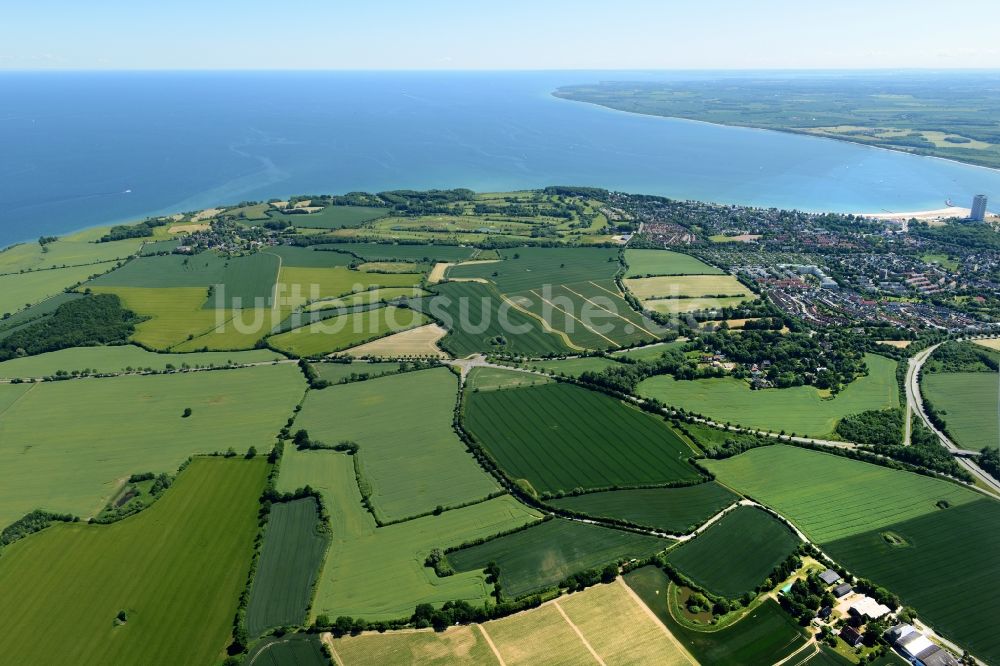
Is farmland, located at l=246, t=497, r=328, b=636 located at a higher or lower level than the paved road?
lower

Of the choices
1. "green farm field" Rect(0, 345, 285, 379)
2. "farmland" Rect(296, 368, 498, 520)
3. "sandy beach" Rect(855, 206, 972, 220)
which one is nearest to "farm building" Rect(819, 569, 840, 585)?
"farmland" Rect(296, 368, 498, 520)

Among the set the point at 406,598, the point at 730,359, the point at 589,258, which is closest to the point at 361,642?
the point at 406,598

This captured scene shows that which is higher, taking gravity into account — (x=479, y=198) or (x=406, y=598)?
(x=479, y=198)

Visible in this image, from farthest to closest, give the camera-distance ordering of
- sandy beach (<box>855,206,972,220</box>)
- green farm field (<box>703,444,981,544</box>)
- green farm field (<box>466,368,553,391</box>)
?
sandy beach (<box>855,206,972,220</box>) → green farm field (<box>466,368,553,391</box>) → green farm field (<box>703,444,981,544</box>)

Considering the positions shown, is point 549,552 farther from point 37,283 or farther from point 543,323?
point 37,283

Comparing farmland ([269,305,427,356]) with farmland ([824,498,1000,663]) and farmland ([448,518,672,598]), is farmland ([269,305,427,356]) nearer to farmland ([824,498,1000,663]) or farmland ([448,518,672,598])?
farmland ([448,518,672,598])

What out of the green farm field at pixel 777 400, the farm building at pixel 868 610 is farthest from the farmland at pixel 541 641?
the green farm field at pixel 777 400

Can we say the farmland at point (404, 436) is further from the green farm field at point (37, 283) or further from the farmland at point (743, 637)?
the green farm field at point (37, 283)

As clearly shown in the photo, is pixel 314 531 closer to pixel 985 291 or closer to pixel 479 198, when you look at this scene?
pixel 985 291
